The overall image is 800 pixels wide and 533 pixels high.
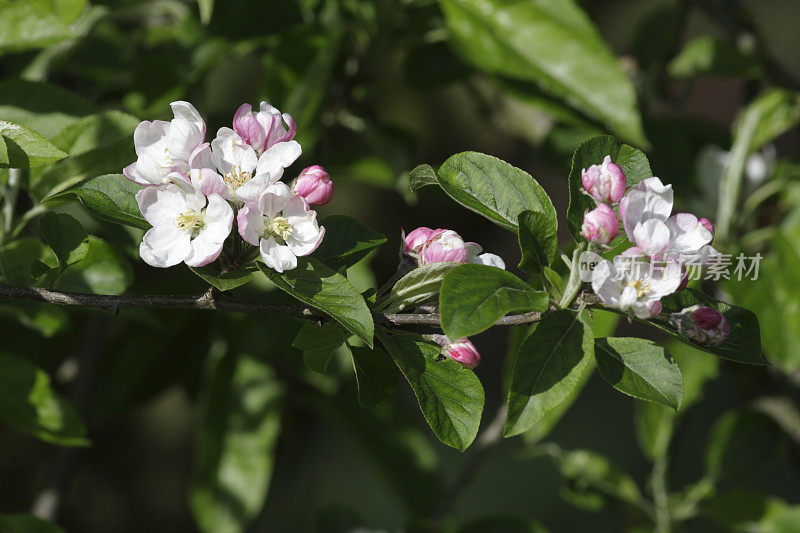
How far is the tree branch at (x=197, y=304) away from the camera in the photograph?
26.1 inches

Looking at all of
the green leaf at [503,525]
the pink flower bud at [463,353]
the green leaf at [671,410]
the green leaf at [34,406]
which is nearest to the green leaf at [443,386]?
the pink flower bud at [463,353]

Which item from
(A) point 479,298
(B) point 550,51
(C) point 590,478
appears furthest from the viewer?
(C) point 590,478

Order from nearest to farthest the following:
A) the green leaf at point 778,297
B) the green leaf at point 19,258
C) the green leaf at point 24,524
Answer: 1. the green leaf at point 19,258
2. the green leaf at point 24,524
3. the green leaf at point 778,297

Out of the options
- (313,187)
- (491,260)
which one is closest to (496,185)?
(491,260)

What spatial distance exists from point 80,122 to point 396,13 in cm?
71

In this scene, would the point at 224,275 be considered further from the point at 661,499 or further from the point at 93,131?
the point at 661,499

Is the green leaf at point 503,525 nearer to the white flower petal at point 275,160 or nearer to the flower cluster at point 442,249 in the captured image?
the flower cluster at point 442,249

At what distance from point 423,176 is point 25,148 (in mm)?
349

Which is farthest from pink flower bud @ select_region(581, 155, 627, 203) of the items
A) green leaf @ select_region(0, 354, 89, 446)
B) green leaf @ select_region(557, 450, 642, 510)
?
green leaf @ select_region(557, 450, 642, 510)

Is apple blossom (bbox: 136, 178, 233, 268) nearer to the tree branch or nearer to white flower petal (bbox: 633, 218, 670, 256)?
the tree branch

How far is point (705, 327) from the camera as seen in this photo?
0.68 m

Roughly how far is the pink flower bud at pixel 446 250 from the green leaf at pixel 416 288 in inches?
1.0

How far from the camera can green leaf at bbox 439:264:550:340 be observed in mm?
618

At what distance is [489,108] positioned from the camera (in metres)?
1.92
